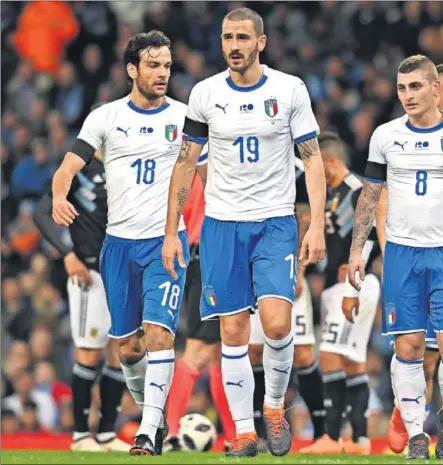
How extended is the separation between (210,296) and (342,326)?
2868mm

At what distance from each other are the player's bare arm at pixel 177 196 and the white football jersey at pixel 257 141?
0.63 ft

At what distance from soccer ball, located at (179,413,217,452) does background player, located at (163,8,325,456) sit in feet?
7.47

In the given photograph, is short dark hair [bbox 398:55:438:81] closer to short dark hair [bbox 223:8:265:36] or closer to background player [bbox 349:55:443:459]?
background player [bbox 349:55:443:459]

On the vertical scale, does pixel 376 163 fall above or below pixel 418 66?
below

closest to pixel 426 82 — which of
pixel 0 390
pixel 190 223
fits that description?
pixel 190 223

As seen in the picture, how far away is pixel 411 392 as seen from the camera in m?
9.92

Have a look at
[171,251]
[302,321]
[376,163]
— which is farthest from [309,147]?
[302,321]

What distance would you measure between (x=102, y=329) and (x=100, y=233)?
2.41 ft

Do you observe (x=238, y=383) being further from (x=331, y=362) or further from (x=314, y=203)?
(x=331, y=362)

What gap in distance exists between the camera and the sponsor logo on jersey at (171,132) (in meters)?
10.4

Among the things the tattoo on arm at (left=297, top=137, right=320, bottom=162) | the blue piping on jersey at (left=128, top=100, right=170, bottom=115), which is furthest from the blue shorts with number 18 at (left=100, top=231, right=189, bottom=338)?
the tattoo on arm at (left=297, top=137, right=320, bottom=162)

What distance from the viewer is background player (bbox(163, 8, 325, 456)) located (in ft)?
31.7

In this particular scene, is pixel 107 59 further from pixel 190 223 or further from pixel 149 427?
pixel 149 427

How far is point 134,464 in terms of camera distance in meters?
8.55
